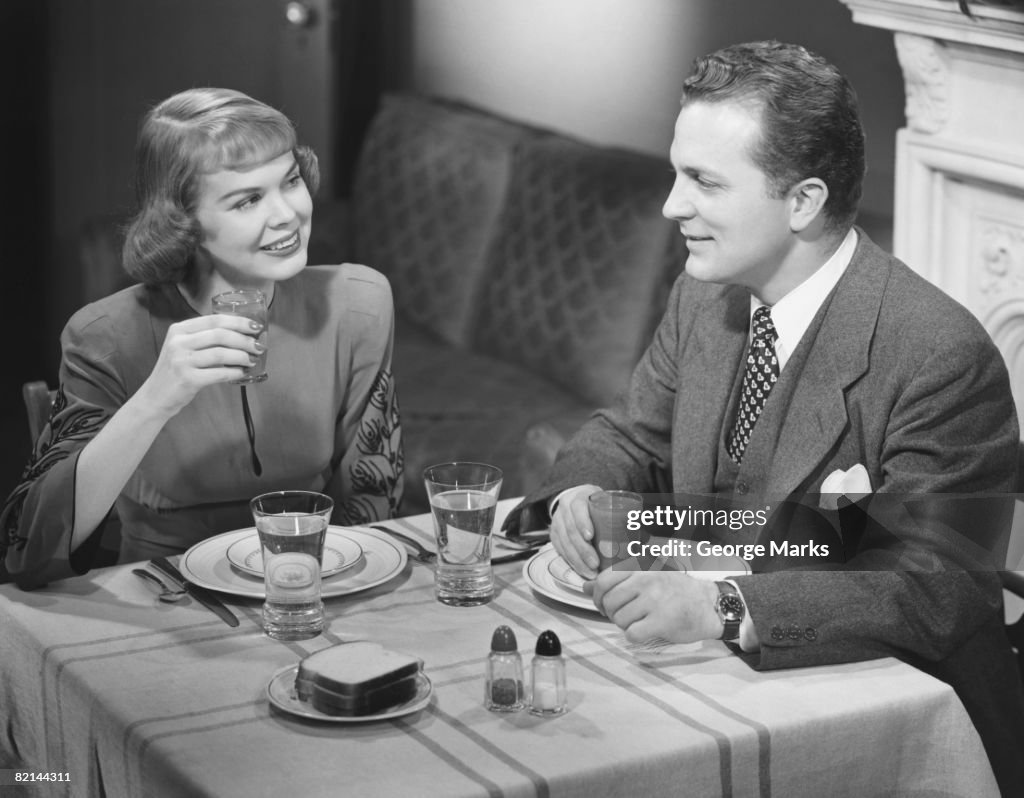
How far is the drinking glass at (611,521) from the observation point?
184 centimetres

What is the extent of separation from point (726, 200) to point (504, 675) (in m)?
0.82

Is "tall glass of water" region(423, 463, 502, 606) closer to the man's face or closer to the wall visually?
the man's face

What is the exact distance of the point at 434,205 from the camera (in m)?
4.48

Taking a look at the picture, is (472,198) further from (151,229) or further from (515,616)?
(515,616)

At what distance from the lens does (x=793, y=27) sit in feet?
11.9

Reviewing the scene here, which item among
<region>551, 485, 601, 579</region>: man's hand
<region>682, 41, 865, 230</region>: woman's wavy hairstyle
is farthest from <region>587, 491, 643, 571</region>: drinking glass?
<region>682, 41, 865, 230</region>: woman's wavy hairstyle

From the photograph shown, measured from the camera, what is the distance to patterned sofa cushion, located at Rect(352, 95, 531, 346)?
4.38m

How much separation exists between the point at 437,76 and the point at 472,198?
92 cm

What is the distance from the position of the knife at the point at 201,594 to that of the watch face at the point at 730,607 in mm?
575

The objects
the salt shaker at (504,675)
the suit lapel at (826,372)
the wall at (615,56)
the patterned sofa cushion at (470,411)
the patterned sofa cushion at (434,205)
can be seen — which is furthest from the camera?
the patterned sofa cushion at (434,205)

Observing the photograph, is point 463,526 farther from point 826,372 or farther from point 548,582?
point 826,372

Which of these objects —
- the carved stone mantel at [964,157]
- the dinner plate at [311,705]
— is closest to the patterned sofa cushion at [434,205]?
the carved stone mantel at [964,157]

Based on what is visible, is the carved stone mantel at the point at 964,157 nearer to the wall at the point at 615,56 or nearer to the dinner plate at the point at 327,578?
the wall at the point at 615,56

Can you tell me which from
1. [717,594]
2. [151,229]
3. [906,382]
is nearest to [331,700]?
[717,594]
